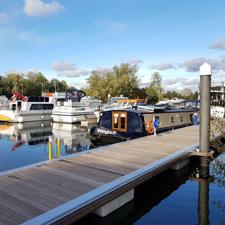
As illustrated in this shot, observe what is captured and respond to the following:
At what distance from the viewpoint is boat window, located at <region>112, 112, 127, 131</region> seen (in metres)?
17.0

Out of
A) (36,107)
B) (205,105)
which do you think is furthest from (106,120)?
(36,107)

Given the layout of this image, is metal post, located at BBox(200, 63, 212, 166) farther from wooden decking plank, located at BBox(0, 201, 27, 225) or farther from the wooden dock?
wooden decking plank, located at BBox(0, 201, 27, 225)

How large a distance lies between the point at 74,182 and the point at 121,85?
178 feet

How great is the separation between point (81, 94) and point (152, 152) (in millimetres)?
28829

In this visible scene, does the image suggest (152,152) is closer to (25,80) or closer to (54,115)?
(54,115)

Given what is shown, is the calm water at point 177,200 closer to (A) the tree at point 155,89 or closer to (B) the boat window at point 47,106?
(B) the boat window at point 47,106

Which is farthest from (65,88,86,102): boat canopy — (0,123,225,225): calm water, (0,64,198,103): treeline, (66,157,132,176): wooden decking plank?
(66,157,132,176): wooden decking plank

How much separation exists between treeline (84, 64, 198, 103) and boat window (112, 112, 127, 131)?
41331 millimetres

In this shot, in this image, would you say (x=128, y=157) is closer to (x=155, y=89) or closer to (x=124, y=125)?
(x=124, y=125)

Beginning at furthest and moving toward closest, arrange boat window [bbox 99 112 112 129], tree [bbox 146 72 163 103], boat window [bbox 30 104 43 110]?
1. tree [bbox 146 72 163 103]
2. boat window [bbox 30 104 43 110]
3. boat window [bbox 99 112 112 129]

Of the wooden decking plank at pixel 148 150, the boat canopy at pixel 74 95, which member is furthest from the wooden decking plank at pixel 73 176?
the boat canopy at pixel 74 95

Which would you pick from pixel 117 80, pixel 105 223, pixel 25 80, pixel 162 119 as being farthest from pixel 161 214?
pixel 25 80

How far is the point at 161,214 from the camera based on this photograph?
7.50 meters

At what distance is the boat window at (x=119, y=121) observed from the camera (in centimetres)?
1702
